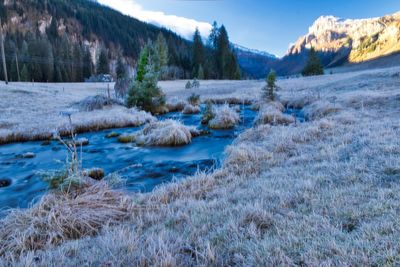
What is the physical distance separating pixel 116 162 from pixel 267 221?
7362 millimetres

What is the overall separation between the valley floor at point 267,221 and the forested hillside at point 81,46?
63.6m

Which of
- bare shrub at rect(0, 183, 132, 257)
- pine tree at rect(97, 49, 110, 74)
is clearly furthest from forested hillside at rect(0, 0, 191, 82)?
bare shrub at rect(0, 183, 132, 257)

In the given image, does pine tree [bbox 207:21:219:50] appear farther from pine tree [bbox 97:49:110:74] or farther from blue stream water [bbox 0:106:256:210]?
blue stream water [bbox 0:106:256:210]

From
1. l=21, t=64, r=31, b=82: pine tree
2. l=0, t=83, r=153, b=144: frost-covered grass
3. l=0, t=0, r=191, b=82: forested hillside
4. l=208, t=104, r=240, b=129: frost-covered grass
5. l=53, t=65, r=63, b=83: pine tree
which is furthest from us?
l=0, t=0, r=191, b=82: forested hillside

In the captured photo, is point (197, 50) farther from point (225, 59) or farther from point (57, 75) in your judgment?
point (57, 75)

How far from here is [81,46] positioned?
87.3 metres

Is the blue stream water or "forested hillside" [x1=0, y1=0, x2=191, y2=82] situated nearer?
the blue stream water

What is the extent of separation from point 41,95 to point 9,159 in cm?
2265

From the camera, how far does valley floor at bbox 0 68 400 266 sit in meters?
2.66

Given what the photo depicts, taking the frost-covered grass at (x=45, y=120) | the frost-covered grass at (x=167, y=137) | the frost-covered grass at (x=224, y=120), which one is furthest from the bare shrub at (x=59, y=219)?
the frost-covered grass at (x=224, y=120)

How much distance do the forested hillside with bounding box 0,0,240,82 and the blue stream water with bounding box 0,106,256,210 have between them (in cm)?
5720

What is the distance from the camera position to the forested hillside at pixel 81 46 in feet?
226

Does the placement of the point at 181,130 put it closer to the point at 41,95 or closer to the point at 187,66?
the point at 41,95

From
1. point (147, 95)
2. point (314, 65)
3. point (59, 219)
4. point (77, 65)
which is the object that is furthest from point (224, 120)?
point (77, 65)
